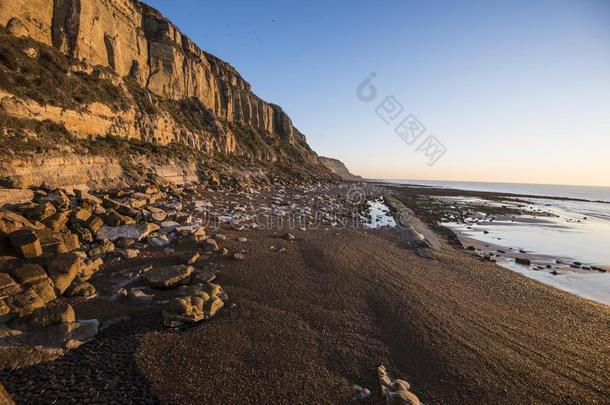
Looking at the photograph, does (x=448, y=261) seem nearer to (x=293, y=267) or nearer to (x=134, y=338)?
(x=293, y=267)

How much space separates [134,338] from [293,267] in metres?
5.02

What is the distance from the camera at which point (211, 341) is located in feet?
16.9

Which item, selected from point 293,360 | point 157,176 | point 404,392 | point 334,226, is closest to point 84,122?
point 157,176

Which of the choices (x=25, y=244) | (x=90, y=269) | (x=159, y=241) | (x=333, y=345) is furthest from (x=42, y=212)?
(x=333, y=345)

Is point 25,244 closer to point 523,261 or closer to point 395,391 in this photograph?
point 395,391

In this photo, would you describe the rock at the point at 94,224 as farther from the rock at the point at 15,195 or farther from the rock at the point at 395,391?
the rock at the point at 395,391

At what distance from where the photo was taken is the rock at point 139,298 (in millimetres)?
6199

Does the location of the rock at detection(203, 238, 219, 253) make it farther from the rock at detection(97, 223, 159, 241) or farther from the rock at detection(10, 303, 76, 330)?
the rock at detection(10, 303, 76, 330)

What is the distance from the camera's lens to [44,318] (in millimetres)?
4855

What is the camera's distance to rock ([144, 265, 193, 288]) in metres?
6.79

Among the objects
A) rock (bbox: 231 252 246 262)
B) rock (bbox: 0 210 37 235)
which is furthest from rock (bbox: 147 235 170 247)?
rock (bbox: 0 210 37 235)

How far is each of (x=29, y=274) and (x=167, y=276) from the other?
255cm

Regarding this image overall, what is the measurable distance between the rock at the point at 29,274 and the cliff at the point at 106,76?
1120 cm

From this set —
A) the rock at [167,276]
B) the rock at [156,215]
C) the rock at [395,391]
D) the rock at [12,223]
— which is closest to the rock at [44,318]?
the rock at [167,276]
